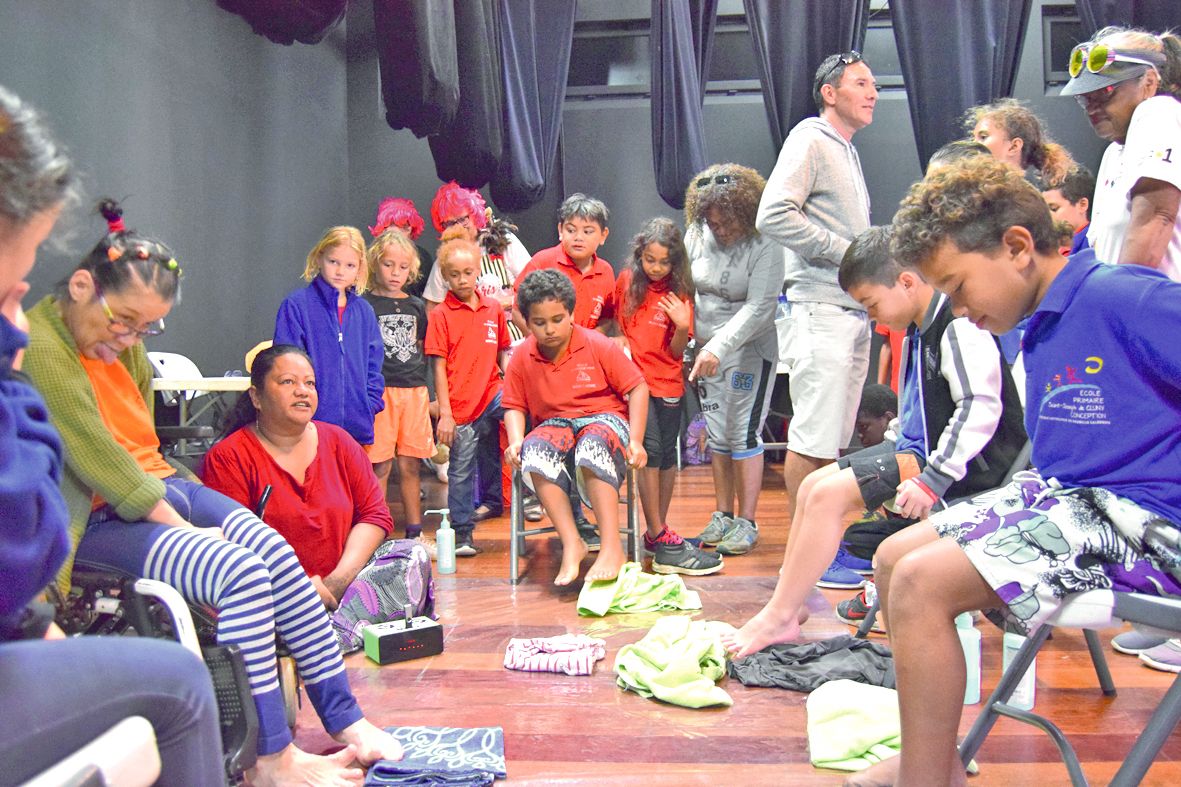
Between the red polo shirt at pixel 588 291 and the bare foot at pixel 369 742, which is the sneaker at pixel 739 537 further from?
the bare foot at pixel 369 742

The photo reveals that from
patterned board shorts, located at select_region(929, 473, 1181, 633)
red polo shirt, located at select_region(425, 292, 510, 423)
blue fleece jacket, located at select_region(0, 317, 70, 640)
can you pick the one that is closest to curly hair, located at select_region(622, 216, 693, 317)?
red polo shirt, located at select_region(425, 292, 510, 423)

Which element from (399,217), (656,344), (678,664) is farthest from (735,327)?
(399,217)

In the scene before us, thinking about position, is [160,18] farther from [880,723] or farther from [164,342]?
[880,723]

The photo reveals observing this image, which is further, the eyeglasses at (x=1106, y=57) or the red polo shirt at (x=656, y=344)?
the red polo shirt at (x=656, y=344)

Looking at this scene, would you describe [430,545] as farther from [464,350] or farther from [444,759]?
[444,759]

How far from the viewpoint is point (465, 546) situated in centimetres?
392

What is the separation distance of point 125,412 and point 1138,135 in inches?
96.9

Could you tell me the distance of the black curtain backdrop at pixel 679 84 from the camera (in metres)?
5.05

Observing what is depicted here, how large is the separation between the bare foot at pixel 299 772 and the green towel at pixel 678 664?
0.75 meters

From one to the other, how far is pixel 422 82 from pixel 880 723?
10.8 ft

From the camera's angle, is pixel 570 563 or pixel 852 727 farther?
pixel 570 563

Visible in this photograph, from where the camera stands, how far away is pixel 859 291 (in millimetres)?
2355

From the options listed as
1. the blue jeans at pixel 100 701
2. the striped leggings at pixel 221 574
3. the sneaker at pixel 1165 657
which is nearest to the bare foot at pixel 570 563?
the striped leggings at pixel 221 574

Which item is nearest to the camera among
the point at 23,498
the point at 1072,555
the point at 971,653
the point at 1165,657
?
the point at 23,498
